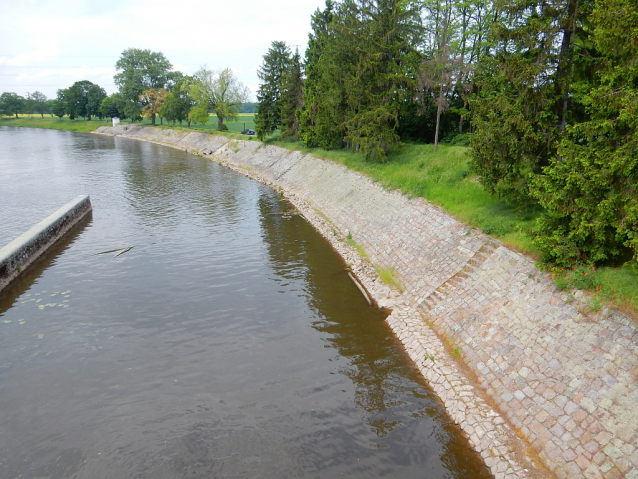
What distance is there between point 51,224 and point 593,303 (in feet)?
95.4

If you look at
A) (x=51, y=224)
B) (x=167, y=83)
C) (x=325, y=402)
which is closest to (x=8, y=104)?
(x=167, y=83)

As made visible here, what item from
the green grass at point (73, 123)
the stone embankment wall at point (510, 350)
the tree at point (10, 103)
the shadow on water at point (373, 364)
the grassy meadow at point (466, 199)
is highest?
the tree at point (10, 103)

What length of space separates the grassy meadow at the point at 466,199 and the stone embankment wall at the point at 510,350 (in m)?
0.46

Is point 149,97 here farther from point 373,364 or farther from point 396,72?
point 373,364

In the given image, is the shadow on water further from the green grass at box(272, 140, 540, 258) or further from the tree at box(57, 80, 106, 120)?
the tree at box(57, 80, 106, 120)

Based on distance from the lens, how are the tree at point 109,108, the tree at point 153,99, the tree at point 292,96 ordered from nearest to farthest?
1. the tree at point 292,96
2. the tree at point 153,99
3. the tree at point 109,108

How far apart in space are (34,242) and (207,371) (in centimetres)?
1658

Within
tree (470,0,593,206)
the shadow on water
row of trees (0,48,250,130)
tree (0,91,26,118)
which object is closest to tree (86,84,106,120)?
row of trees (0,48,250,130)

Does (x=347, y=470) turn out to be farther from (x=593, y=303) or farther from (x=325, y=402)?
(x=593, y=303)

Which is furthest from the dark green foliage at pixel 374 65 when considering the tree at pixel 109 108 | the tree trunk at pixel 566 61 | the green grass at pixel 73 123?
the tree at pixel 109 108

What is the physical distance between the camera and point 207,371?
13.7 meters

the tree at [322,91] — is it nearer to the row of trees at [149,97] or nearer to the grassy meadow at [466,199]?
the grassy meadow at [466,199]

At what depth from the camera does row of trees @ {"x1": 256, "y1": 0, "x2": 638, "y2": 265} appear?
12.1 metres

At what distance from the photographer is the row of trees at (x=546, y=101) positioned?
12.1 meters
